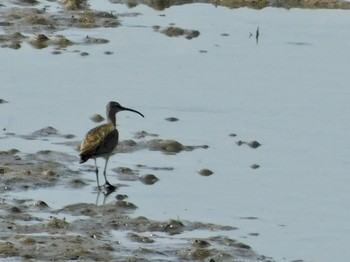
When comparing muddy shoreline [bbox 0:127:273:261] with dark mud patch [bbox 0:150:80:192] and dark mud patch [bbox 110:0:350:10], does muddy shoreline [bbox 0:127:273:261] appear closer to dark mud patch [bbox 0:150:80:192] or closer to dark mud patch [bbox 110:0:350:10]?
dark mud patch [bbox 0:150:80:192]

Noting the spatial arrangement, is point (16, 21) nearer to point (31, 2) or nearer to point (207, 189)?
point (31, 2)

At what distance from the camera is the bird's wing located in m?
15.6

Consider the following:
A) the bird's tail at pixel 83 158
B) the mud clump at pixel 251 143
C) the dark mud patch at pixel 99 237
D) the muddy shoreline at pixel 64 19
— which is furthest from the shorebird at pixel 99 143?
the muddy shoreline at pixel 64 19

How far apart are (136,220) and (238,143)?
12.2 feet

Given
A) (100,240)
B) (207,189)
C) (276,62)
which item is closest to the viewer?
(100,240)

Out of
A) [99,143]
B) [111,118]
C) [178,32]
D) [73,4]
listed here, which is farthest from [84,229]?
[73,4]

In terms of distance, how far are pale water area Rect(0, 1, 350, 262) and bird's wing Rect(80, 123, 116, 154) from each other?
0.33 meters

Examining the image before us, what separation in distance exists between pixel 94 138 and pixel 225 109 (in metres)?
3.47

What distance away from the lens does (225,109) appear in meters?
18.8

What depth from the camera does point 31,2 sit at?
25484mm

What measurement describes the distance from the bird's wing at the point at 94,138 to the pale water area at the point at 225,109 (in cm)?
33

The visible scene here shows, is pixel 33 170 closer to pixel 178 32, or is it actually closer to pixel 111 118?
pixel 111 118

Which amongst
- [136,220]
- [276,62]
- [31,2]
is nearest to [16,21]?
[31,2]

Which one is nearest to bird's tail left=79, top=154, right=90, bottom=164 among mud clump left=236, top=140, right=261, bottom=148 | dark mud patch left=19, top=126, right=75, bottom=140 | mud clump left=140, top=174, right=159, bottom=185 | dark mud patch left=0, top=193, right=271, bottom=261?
mud clump left=140, top=174, right=159, bottom=185
